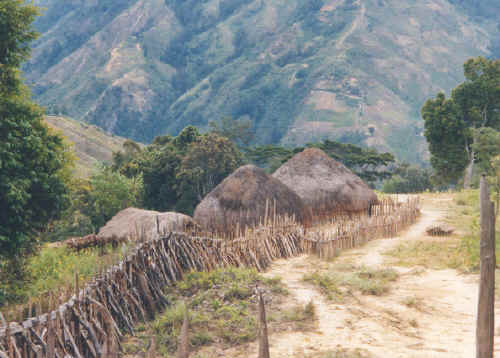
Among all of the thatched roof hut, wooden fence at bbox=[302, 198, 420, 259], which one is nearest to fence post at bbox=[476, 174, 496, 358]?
wooden fence at bbox=[302, 198, 420, 259]

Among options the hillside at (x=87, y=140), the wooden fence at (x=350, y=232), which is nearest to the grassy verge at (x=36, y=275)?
the wooden fence at (x=350, y=232)

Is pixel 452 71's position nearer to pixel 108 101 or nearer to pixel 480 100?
pixel 108 101

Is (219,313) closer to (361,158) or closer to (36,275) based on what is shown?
(36,275)

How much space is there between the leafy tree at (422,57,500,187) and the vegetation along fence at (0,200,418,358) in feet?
41.8

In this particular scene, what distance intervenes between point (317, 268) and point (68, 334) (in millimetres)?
5017

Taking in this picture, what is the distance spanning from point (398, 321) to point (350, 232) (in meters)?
4.18

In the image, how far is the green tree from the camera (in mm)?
6590

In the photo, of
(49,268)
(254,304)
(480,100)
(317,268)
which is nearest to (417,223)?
(317,268)

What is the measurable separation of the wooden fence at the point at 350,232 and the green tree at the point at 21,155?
4747 mm

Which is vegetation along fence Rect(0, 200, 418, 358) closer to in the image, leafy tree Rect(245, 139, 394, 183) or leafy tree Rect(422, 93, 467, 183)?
leafy tree Rect(422, 93, 467, 183)

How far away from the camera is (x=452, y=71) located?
10119 cm

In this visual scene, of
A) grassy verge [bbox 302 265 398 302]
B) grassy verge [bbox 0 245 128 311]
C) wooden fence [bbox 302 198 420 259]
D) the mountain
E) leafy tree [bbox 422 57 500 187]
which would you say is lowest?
grassy verge [bbox 0 245 128 311]

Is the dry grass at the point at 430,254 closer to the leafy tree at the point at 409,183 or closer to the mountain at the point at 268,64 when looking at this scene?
the leafy tree at the point at 409,183

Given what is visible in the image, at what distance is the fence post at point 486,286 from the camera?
100 inches
